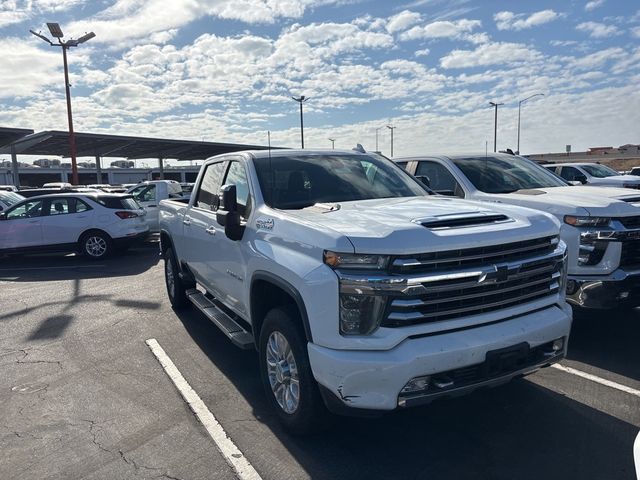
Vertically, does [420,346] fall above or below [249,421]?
above

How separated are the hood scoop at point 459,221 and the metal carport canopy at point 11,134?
Result: 25497 mm

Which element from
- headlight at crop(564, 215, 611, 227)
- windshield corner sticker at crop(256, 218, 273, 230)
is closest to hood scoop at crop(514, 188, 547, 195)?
headlight at crop(564, 215, 611, 227)

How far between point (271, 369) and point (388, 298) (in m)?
1.28

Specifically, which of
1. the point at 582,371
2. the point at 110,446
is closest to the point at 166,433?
the point at 110,446

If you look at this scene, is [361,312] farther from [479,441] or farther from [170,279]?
[170,279]

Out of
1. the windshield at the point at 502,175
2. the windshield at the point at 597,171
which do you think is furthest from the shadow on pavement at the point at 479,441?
the windshield at the point at 597,171

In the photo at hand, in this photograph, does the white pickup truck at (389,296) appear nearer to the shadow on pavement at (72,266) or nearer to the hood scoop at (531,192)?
the hood scoop at (531,192)

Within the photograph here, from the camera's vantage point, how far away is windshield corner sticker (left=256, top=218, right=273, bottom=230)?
3.90m

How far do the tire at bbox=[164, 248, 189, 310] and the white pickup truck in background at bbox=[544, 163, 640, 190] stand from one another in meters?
12.2

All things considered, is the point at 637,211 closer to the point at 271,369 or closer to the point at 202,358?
the point at 271,369

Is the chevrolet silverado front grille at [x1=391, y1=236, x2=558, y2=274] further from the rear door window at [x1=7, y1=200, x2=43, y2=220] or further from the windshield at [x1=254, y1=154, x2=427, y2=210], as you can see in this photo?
the rear door window at [x1=7, y1=200, x2=43, y2=220]

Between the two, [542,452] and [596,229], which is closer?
[542,452]

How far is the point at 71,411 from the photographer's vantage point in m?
4.21

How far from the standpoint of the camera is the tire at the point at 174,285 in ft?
22.8
